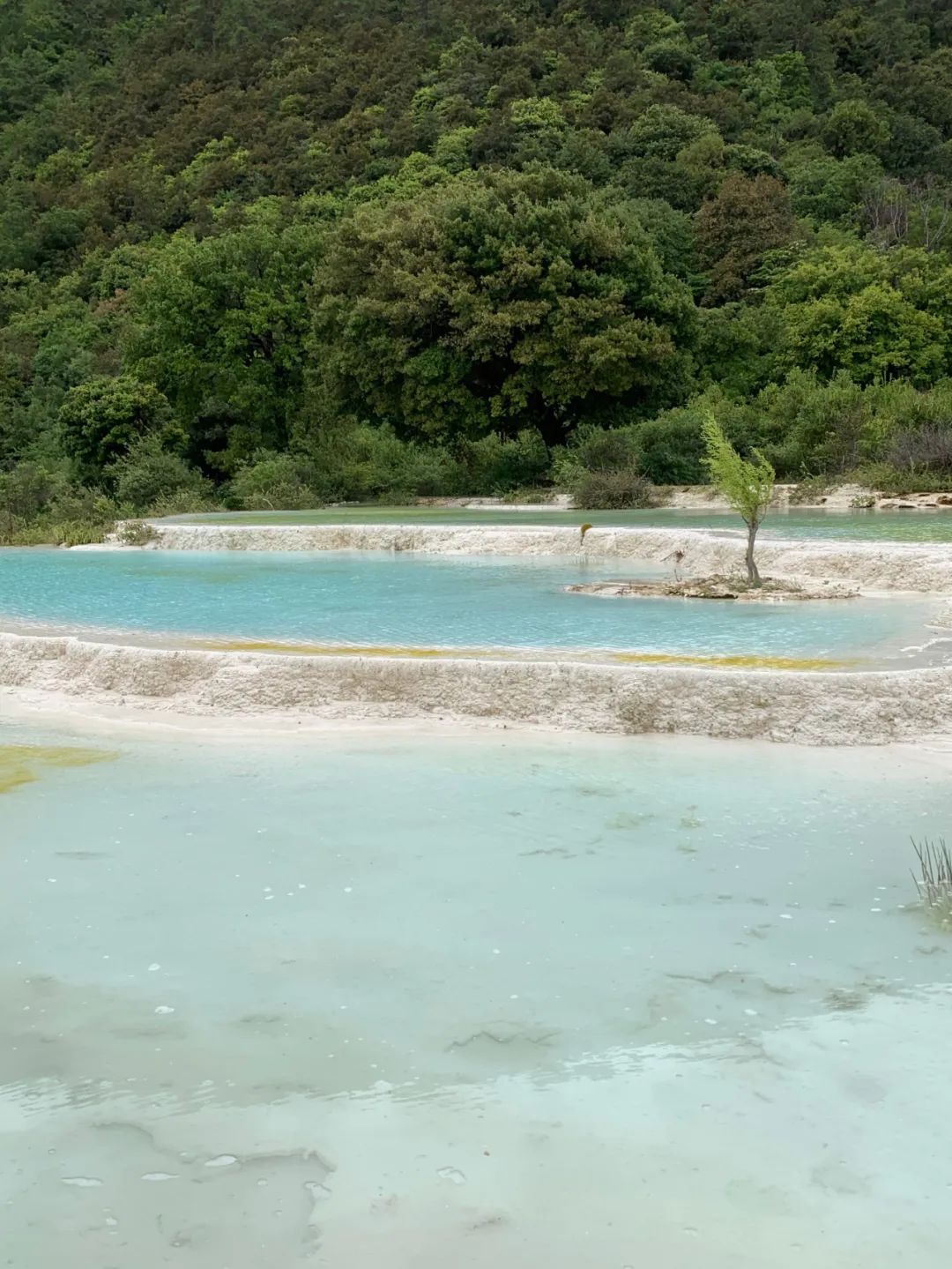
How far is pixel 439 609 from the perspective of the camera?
43.2 ft

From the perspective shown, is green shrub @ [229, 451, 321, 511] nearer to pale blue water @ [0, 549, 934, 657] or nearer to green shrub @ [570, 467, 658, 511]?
green shrub @ [570, 467, 658, 511]

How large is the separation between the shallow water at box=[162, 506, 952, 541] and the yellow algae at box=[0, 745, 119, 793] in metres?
10.5

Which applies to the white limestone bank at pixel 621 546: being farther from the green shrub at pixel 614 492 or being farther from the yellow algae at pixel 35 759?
the yellow algae at pixel 35 759

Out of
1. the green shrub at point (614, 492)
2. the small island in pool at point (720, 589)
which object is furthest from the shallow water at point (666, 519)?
the small island in pool at point (720, 589)

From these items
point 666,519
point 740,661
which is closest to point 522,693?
point 740,661

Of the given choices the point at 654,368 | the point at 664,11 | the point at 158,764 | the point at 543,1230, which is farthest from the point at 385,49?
the point at 543,1230

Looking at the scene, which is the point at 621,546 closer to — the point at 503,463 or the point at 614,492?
the point at 614,492

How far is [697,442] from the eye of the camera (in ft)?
94.9

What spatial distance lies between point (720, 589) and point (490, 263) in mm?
17796

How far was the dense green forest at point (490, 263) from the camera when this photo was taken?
29.5m

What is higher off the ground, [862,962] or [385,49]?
[385,49]

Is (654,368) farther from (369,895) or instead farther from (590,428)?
(369,895)

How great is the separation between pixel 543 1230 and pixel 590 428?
89.2 ft

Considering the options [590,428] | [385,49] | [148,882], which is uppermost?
[385,49]
